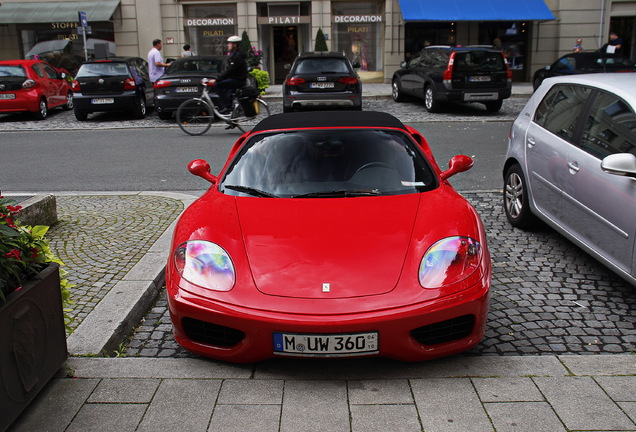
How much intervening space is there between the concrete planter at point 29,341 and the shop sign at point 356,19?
24.0 meters

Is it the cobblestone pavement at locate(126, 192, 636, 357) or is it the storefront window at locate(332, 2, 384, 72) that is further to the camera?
the storefront window at locate(332, 2, 384, 72)

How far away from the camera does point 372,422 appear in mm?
2996

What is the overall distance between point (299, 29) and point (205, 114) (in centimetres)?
1383

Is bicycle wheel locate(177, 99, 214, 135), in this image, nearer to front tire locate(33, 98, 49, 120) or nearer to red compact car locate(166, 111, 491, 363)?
front tire locate(33, 98, 49, 120)

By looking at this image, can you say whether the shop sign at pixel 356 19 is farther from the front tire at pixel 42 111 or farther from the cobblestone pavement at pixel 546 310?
the cobblestone pavement at pixel 546 310

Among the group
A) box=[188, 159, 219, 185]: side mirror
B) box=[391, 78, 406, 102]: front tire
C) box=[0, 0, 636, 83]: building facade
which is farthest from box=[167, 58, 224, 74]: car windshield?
box=[188, 159, 219, 185]: side mirror

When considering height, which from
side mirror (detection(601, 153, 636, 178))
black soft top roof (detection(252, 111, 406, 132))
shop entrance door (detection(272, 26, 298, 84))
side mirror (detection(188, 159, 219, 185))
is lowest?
side mirror (detection(188, 159, 219, 185))

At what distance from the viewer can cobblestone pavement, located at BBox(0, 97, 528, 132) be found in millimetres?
15305

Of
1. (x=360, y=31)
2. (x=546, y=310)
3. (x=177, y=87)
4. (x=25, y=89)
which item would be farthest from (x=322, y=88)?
(x=360, y=31)

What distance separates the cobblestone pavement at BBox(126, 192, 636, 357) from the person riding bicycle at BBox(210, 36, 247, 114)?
8.73 metres

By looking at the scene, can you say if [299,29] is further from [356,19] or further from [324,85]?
[324,85]

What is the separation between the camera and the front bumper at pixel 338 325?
3256 millimetres

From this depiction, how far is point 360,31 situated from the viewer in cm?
2622

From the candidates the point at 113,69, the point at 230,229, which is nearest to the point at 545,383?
the point at 230,229
